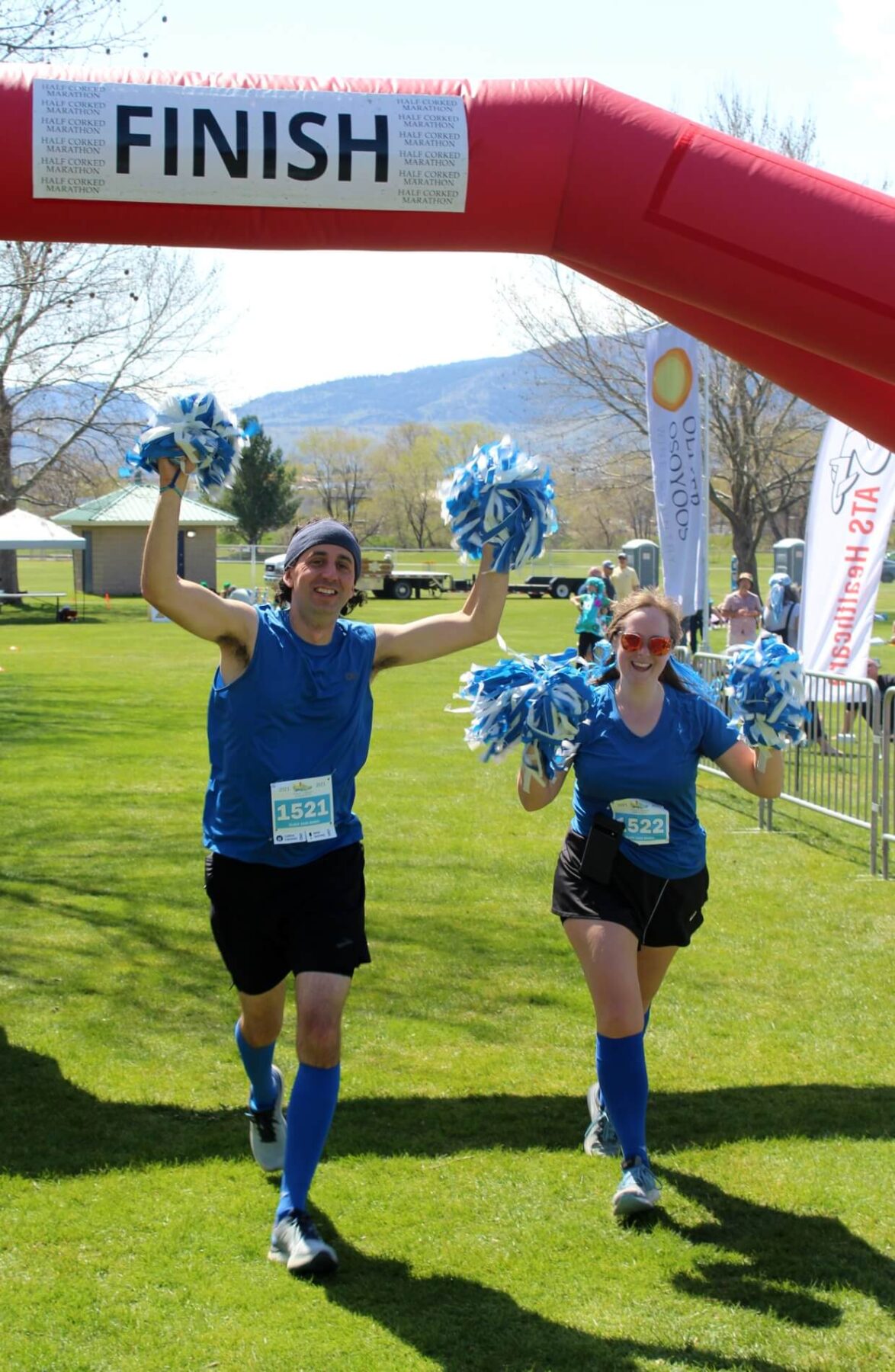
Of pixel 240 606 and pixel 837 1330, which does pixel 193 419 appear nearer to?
pixel 240 606

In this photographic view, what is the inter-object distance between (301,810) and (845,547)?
9.19m

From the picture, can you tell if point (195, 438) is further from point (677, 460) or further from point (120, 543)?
point (120, 543)

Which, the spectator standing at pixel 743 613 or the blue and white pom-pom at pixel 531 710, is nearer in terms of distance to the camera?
the blue and white pom-pom at pixel 531 710

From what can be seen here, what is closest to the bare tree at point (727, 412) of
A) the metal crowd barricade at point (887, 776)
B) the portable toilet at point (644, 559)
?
the portable toilet at point (644, 559)

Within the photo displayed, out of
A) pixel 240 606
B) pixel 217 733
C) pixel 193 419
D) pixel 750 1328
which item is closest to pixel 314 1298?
pixel 750 1328

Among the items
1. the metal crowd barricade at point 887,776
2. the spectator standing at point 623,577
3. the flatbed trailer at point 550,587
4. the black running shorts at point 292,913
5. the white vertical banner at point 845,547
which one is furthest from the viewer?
the flatbed trailer at point 550,587

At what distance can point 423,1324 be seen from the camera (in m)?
3.85

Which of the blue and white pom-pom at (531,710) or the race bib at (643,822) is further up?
the blue and white pom-pom at (531,710)

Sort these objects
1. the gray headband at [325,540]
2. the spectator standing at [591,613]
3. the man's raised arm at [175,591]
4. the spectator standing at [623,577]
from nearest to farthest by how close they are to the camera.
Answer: the man's raised arm at [175,591]
the gray headband at [325,540]
the spectator standing at [591,613]
the spectator standing at [623,577]

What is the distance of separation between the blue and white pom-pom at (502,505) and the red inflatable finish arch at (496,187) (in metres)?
1.04

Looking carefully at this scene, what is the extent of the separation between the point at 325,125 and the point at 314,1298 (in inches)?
146

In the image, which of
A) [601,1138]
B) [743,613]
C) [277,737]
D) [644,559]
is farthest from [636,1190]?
[644,559]

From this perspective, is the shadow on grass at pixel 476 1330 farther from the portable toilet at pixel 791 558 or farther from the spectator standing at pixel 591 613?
the portable toilet at pixel 791 558

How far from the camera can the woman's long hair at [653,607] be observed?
191 inches
